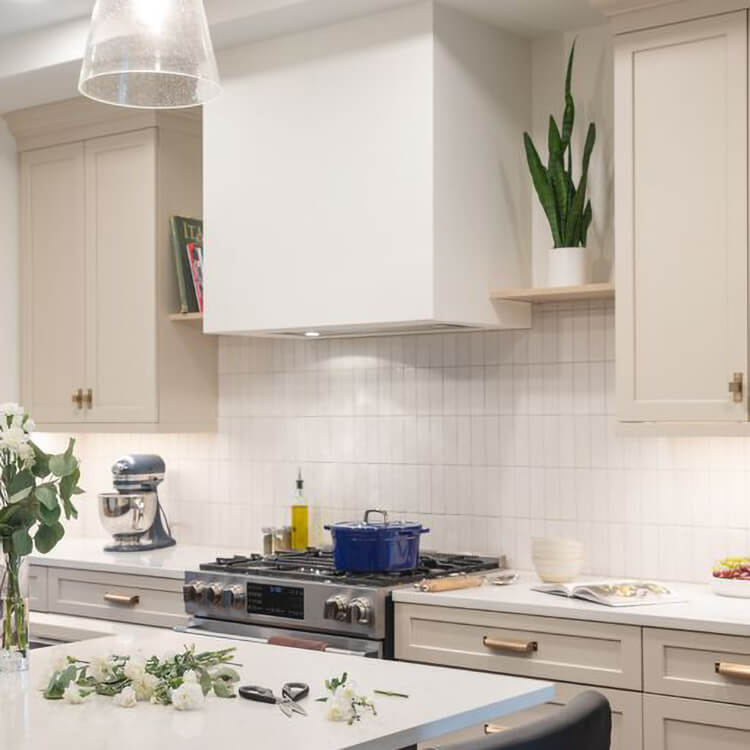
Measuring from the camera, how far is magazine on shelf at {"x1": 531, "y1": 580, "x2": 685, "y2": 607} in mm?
3357

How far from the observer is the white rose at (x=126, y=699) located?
7.30 ft

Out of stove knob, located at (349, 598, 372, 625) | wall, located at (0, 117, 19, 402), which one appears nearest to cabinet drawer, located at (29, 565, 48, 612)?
wall, located at (0, 117, 19, 402)

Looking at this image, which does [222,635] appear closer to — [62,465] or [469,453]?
→ [469,453]

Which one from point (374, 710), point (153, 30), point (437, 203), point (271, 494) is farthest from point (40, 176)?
point (374, 710)

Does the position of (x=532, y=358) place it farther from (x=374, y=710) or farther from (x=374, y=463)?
(x=374, y=710)

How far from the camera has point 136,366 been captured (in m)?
4.85

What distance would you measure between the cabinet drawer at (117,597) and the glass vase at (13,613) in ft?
5.80

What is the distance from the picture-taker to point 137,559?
4.57 metres

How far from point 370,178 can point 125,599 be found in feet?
5.50

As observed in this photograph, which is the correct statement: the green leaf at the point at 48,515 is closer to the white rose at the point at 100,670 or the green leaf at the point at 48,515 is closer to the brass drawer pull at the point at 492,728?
the white rose at the point at 100,670

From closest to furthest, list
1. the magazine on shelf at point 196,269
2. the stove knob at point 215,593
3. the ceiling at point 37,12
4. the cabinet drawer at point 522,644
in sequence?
the cabinet drawer at point 522,644
the stove knob at point 215,593
the ceiling at point 37,12
the magazine on shelf at point 196,269

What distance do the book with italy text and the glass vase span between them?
2.42m

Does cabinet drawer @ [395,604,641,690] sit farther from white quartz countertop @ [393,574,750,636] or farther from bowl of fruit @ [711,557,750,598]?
bowl of fruit @ [711,557,750,598]

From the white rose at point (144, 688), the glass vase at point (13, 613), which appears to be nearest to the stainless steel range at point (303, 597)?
the glass vase at point (13, 613)
